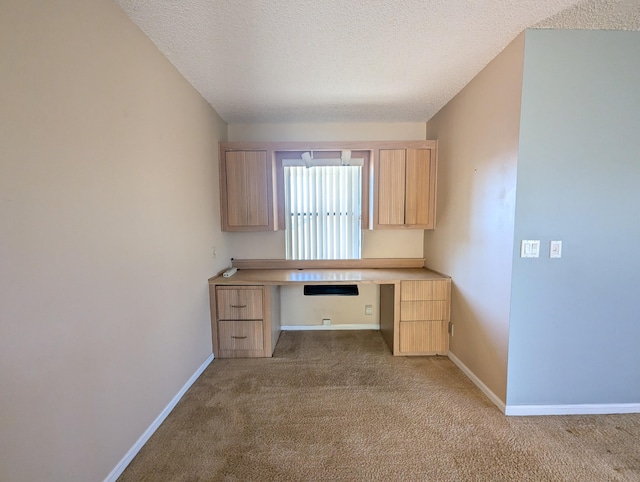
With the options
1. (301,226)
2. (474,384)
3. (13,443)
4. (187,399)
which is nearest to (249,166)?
(301,226)

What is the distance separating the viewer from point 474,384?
2152 mm

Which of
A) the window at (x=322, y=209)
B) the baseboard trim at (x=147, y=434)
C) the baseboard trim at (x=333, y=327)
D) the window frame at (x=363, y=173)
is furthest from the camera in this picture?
the baseboard trim at (x=333, y=327)

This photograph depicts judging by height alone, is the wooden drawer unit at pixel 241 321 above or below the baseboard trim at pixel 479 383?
above

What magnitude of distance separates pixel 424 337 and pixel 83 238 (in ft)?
9.28

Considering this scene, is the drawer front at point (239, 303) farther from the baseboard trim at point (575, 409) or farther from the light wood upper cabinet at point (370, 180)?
the baseboard trim at point (575, 409)

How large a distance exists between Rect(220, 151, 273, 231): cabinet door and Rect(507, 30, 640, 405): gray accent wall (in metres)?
2.29

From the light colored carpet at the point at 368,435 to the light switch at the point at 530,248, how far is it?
117 cm

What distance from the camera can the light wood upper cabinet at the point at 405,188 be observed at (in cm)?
282

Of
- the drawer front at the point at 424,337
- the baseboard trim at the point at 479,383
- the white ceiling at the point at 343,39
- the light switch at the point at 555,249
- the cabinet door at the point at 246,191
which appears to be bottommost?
the baseboard trim at the point at 479,383

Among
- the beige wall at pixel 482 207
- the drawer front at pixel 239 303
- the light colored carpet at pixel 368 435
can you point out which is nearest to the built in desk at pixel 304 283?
the drawer front at pixel 239 303

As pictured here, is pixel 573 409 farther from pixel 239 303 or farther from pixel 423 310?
pixel 239 303

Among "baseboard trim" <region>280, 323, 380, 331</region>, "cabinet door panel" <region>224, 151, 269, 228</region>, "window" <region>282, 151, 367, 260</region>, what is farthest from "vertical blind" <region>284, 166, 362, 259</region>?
"baseboard trim" <region>280, 323, 380, 331</region>

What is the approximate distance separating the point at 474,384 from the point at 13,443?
279cm

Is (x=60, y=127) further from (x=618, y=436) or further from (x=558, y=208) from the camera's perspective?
(x=618, y=436)
